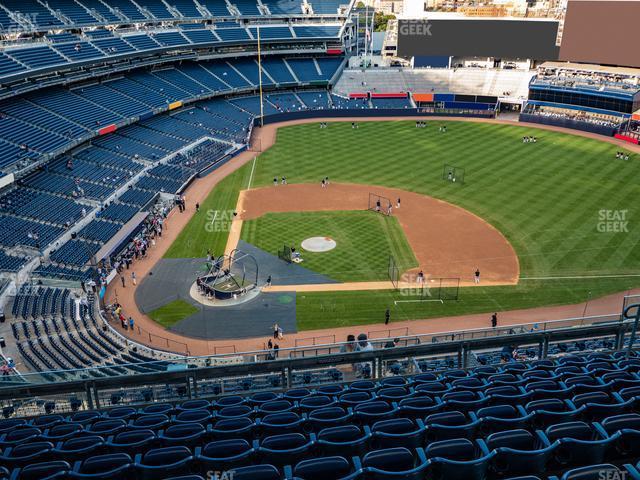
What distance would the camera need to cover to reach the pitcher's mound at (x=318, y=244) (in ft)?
129

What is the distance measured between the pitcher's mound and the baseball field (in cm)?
70

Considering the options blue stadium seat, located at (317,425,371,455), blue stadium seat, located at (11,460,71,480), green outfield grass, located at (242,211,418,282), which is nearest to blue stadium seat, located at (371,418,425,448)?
blue stadium seat, located at (317,425,371,455)

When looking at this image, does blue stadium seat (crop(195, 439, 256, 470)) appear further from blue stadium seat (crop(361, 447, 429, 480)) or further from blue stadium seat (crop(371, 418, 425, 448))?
blue stadium seat (crop(371, 418, 425, 448))

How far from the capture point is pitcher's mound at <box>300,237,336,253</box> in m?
39.4

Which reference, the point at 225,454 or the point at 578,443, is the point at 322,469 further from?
the point at 578,443

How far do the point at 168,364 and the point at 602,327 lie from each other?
13203 mm

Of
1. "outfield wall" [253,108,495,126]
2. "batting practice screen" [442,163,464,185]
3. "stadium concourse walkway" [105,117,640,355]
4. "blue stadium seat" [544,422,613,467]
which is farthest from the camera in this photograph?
"outfield wall" [253,108,495,126]

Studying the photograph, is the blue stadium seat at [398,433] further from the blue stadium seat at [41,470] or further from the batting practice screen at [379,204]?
the batting practice screen at [379,204]

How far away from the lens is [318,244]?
4019cm

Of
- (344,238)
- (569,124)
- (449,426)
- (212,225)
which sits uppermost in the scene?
(569,124)

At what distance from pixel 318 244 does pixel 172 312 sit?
40.8 ft

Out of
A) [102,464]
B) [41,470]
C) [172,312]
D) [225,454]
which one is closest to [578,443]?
[225,454]

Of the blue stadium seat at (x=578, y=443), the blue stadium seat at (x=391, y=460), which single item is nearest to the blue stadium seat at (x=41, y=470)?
the blue stadium seat at (x=391, y=460)

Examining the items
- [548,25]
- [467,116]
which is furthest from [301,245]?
[548,25]
